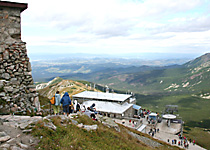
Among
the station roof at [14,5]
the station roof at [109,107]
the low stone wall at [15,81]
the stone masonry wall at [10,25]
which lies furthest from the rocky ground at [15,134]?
the station roof at [109,107]

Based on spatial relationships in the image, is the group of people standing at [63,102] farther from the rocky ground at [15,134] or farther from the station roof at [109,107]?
the station roof at [109,107]

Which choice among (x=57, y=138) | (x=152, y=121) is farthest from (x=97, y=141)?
(x=152, y=121)

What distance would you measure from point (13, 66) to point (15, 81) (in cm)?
104

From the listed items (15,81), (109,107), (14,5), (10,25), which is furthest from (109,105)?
(14,5)

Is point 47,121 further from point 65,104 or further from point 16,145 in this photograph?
point 65,104

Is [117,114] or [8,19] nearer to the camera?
[8,19]

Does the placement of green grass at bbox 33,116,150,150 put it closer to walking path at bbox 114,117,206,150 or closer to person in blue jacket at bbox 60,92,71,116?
person in blue jacket at bbox 60,92,71,116

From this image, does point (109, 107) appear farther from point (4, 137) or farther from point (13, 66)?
point (4, 137)

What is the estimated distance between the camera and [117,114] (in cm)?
5481

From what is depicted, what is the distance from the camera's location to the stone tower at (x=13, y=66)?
12.9m

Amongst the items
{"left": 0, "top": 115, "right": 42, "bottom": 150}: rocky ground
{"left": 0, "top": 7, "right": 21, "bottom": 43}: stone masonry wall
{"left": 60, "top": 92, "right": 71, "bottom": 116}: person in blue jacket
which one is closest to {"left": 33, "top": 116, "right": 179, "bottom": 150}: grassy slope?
{"left": 0, "top": 115, "right": 42, "bottom": 150}: rocky ground

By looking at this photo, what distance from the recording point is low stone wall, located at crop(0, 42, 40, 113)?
42.2ft

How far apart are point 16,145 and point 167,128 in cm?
5413

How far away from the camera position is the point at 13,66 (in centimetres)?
1336
